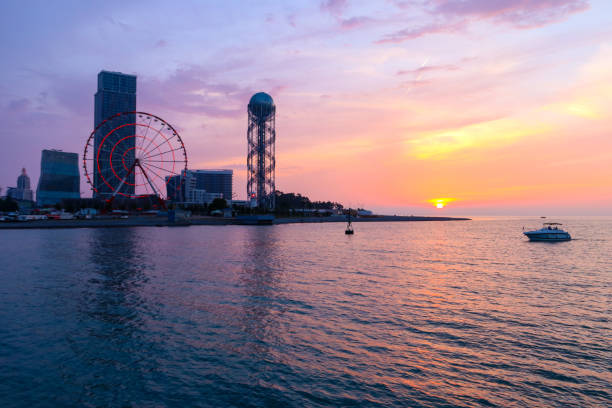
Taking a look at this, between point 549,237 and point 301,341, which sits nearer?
point 301,341

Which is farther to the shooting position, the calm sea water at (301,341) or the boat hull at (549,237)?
the boat hull at (549,237)

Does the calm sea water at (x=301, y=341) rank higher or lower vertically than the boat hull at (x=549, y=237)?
lower

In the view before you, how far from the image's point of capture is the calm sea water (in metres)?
13.3

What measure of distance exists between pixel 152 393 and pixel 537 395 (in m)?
13.3

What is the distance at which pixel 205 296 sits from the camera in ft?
90.2

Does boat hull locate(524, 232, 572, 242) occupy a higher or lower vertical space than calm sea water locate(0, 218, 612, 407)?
higher

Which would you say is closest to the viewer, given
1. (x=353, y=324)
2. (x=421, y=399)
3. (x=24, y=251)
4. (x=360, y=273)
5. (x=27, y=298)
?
(x=421, y=399)

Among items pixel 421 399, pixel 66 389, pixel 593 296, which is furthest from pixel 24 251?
pixel 593 296

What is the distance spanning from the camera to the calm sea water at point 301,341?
13.3 m

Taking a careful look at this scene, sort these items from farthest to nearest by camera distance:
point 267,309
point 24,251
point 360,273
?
point 24,251, point 360,273, point 267,309

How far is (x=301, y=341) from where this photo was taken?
1814 cm

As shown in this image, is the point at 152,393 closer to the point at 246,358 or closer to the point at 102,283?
the point at 246,358

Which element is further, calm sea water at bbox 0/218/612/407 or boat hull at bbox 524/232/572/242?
boat hull at bbox 524/232/572/242

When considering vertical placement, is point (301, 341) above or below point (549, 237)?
below
